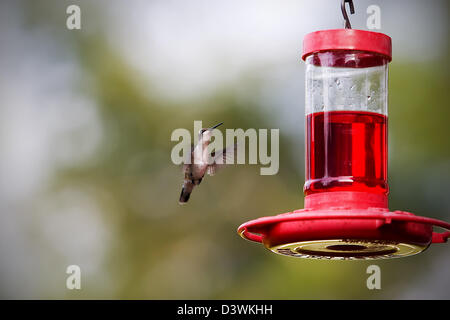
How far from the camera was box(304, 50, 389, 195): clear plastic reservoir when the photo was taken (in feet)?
19.8

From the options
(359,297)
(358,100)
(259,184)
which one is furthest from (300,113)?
(358,100)

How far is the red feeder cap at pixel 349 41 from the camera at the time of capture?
5797mm

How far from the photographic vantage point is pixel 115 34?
13.9 metres

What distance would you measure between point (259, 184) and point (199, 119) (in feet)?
3.38

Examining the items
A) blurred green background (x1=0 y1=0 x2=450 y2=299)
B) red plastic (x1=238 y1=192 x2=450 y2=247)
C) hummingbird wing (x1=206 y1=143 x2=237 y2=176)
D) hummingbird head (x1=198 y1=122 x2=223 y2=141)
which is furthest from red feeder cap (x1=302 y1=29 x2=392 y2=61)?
blurred green background (x1=0 y1=0 x2=450 y2=299)

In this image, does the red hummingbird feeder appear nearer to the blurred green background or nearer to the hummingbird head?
the hummingbird head

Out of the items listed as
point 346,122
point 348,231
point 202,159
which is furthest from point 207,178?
point 348,231

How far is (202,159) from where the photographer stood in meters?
8.60

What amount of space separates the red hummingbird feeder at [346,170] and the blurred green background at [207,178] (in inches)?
228

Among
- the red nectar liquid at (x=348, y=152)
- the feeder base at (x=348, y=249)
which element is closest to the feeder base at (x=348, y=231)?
the feeder base at (x=348, y=249)

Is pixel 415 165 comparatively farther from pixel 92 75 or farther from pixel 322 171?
pixel 322 171

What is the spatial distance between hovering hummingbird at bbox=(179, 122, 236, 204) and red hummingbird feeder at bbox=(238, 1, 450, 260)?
1854 mm

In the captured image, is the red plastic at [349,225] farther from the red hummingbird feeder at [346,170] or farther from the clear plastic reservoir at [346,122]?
the clear plastic reservoir at [346,122]

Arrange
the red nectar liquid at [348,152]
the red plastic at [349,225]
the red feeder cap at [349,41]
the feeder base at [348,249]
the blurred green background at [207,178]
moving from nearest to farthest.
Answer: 1. the red plastic at [349,225]
2. the feeder base at [348,249]
3. the red feeder cap at [349,41]
4. the red nectar liquid at [348,152]
5. the blurred green background at [207,178]
